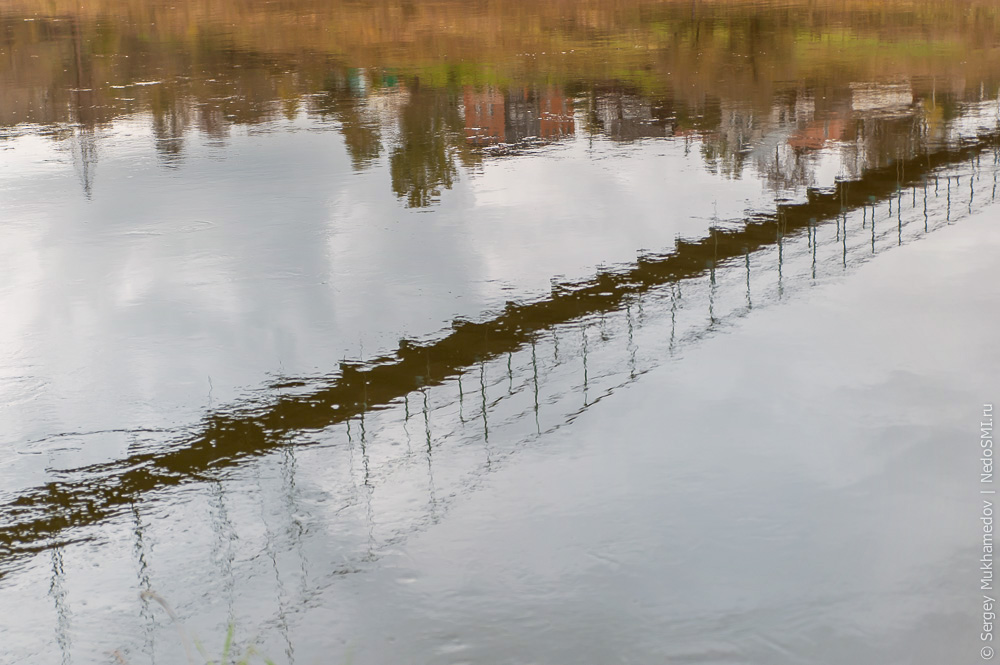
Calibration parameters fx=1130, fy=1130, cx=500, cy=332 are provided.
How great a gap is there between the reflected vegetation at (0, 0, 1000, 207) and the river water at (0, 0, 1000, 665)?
0.42 metres

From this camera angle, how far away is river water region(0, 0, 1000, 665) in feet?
34.6

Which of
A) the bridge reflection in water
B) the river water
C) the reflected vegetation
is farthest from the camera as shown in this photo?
the reflected vegetation

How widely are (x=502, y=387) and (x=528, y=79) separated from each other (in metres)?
26.6

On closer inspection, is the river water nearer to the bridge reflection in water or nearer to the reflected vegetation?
the bridge reflection in water

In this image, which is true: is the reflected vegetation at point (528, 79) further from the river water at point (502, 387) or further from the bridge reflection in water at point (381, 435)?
the bridge reflection in water at point (381, 435)

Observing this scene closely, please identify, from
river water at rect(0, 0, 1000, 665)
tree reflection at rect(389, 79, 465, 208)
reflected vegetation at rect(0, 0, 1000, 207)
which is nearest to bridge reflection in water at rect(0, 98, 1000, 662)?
river water at rect(0, 0, 1000, 665)

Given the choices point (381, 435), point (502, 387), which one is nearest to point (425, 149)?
point (502, 387)

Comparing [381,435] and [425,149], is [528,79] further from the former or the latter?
[381,435]

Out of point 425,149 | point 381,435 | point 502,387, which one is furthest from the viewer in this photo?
point 425,149

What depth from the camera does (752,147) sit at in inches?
1069

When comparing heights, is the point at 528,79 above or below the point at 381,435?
above

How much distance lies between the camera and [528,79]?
39781 millimetres

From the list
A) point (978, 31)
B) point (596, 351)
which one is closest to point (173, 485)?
point (596, 351)

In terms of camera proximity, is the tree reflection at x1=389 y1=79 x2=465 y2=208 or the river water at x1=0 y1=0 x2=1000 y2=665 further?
the tree reflection at x1=389 y1=79 x2=465 y2=208
